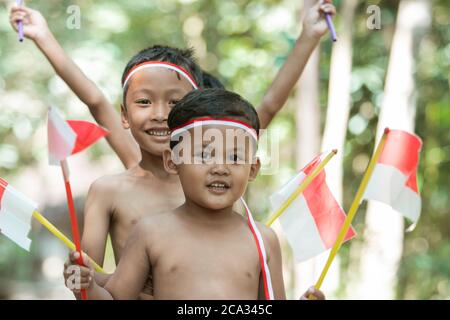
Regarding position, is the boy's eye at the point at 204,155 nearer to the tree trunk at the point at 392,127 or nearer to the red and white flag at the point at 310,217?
the red and white flag at the point at 310,217

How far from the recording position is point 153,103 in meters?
2.90

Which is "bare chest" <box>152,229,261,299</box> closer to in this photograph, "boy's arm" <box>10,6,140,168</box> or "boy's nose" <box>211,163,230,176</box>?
"boy's nose" <box>211,163,230,176</box>

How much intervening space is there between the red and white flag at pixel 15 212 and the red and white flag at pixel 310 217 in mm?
806

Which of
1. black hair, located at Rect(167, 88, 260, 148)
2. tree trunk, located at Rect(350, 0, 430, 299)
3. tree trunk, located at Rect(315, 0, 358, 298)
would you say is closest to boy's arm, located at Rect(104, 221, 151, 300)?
black hair, located at Rect(167, 88, 260, 148)

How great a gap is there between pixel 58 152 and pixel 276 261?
2.44 ft

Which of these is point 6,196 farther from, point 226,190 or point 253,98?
point 253,98

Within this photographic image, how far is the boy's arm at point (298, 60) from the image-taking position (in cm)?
322

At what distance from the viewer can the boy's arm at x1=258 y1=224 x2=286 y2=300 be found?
253 centimetres

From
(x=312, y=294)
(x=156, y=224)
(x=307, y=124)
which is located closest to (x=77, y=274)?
(x=156, y=224)

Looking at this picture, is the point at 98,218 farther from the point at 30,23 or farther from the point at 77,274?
the point at 30,23

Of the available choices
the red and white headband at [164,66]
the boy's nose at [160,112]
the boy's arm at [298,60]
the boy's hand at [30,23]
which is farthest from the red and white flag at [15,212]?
the boy's arm at [298,60]

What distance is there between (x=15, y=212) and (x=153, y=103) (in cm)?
62

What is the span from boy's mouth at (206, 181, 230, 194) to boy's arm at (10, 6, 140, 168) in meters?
0.94
